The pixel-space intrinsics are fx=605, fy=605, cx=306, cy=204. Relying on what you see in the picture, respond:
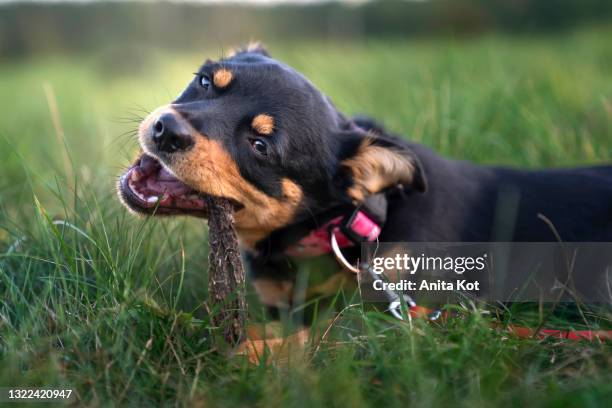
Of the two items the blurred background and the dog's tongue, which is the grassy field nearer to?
the blurred background

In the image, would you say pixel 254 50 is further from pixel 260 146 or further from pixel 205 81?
pixel 260 146

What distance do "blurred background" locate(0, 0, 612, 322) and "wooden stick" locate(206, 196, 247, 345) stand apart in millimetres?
177

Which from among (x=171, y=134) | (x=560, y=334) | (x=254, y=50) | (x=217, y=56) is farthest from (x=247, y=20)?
(x=560, y=334)

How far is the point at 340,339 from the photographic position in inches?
101

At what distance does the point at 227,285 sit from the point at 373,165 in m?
1.15

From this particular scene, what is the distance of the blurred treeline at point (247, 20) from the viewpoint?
18297 mm

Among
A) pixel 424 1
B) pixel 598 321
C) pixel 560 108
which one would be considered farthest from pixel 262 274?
pixel 424 1

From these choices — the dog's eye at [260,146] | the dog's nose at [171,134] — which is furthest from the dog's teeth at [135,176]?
the dog's eye at [260,146]

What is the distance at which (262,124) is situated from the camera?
9.99 ft

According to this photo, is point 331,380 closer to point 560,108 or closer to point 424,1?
point 560,108

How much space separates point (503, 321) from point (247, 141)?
1.48 metres

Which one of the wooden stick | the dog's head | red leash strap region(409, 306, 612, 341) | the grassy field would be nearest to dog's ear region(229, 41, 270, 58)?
the dog's head

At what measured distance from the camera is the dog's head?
9.40ft

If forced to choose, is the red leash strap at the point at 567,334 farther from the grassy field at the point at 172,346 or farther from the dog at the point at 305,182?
the dog at the point at 305,182
